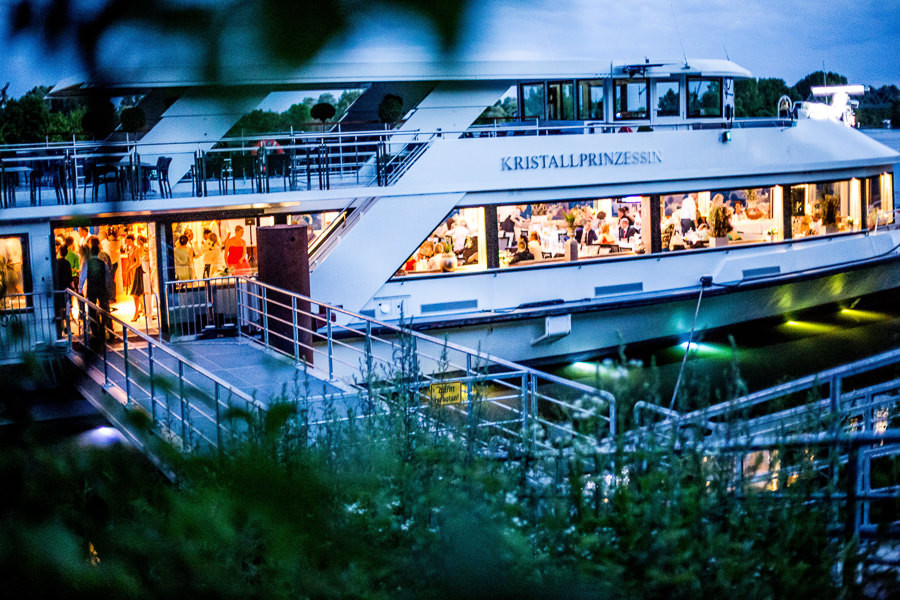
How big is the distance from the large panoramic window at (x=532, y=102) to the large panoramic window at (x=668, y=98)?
1.98 m

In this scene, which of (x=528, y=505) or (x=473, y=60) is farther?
(x=528, y=505)

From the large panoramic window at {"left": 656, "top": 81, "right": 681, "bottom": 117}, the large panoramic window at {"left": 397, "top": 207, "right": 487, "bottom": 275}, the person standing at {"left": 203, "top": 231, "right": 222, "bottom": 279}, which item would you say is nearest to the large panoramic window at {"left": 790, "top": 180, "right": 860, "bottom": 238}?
the large panoramic window at {"left": 656, "top": 81, "right": 681, "bottom": 117}

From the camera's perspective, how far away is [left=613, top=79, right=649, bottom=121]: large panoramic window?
1579 cm

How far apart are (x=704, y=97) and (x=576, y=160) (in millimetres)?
4308

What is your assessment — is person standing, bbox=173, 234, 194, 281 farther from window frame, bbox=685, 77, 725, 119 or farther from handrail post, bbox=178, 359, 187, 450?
handrail post, bbox=178, 359, 187, 450

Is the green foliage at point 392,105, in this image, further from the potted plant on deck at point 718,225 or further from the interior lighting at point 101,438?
the potted plant on deck at point 718,225

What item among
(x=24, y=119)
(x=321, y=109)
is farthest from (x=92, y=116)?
(x=321, y=109)

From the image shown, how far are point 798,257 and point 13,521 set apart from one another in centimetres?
1571

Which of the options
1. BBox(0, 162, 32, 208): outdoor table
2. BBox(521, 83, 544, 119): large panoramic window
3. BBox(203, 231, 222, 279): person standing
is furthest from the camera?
BBox(521, 83, 544, 119): large panoramic window

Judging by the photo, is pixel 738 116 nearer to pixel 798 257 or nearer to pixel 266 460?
pixel 798 257

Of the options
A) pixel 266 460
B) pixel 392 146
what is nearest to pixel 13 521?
pixel 266 460

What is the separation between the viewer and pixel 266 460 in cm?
72

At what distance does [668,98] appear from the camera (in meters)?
16.2

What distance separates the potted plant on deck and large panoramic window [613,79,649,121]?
82.3 inches
